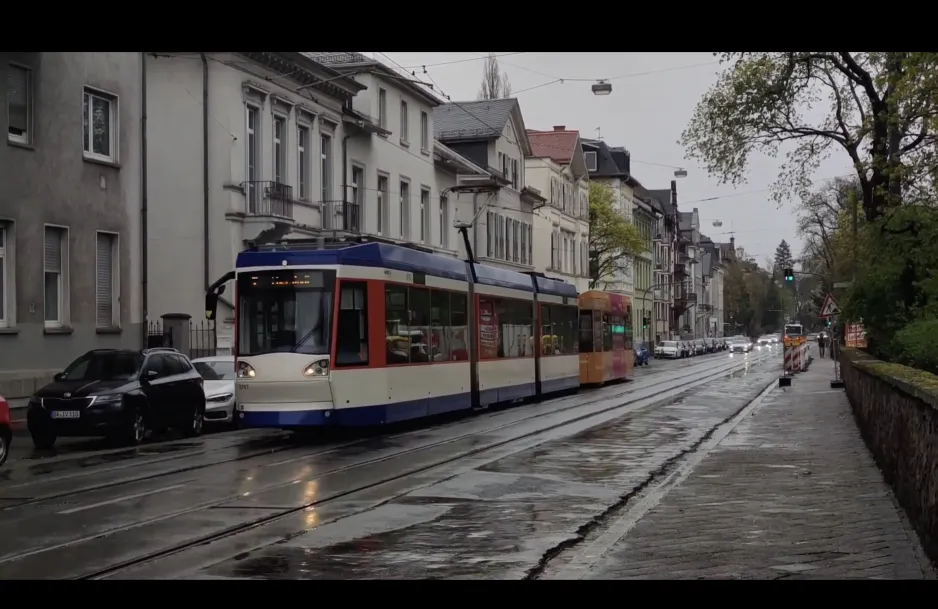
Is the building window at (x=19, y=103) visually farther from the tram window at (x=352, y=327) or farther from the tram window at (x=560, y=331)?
the tram window at (x=560, y=331)

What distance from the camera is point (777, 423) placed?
24656 mm

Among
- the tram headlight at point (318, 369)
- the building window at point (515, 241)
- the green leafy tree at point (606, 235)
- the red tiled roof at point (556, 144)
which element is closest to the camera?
the tram headlight at point (318, 369)

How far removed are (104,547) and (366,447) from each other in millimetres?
9552

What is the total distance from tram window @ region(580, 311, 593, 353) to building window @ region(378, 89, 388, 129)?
10.4 metres

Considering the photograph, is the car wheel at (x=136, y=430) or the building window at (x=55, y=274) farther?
the building window at (x=55, y=274)

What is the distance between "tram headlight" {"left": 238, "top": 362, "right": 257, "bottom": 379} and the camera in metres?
19.7

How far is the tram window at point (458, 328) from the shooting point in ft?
81.7

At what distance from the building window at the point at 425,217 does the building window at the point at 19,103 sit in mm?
25317

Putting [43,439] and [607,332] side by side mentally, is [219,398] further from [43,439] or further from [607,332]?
[607,332]

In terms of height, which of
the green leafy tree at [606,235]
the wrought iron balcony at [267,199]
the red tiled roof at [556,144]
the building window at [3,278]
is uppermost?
the red tiled roof at [556,144]

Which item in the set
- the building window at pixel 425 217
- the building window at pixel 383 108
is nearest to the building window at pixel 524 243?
the building window at pixel 425 217

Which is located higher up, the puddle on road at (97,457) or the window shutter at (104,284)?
the window shutter at (104,284)
